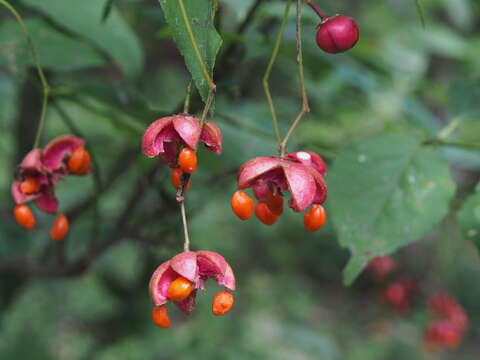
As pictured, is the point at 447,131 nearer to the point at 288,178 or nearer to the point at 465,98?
the point at 465,98

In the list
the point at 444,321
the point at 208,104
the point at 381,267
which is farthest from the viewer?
the point at 444,321

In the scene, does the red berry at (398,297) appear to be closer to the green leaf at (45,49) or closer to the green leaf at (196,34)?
the green leaf at (45,49)

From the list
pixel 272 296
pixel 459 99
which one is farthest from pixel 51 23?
pixel 272 296

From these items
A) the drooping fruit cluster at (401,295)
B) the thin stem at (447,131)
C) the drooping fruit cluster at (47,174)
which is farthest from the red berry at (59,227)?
the drooping fruit cluster at (401,295)

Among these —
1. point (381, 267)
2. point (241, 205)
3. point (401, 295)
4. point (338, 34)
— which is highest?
point (338, 34)

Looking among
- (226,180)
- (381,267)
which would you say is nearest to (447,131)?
(226,180)

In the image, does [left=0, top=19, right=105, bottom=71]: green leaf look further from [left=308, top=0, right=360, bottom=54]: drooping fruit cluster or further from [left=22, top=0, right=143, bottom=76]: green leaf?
[left=308, top=0, right=360, bottom=54]: drooping fruit cluster

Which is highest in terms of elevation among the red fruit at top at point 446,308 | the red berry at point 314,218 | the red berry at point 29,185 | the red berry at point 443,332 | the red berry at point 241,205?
the red berry at point 241,205
